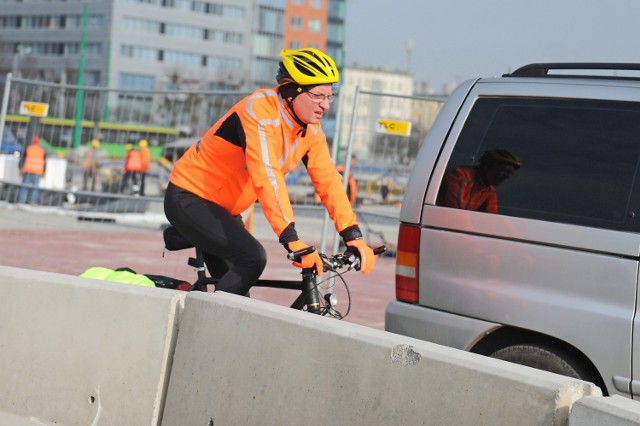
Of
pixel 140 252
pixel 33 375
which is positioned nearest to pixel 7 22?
pixel 140 252

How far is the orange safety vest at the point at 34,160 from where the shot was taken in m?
15.0

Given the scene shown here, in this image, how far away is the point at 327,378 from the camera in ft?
14.9

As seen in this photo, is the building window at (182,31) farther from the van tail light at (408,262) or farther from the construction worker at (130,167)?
the van tail light at (408,262)

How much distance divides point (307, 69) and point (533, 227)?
4.68ft

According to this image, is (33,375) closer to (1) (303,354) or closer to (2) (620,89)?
(1) (303,354)

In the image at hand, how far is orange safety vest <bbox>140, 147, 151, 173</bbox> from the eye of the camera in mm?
17103

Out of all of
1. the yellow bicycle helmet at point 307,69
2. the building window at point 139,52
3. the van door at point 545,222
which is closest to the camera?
the van door at point 545,222

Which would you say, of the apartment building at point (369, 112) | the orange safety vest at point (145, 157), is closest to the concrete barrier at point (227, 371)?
the apartment building at point (369, 112)

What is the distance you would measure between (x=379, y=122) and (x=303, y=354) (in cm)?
742

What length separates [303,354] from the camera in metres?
4.63

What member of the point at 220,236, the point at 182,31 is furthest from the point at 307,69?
the point at 182,31

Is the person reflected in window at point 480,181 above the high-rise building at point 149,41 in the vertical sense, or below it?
below

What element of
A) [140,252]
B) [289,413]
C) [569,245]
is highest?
[569,245]

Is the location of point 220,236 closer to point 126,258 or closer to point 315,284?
point 315,284
